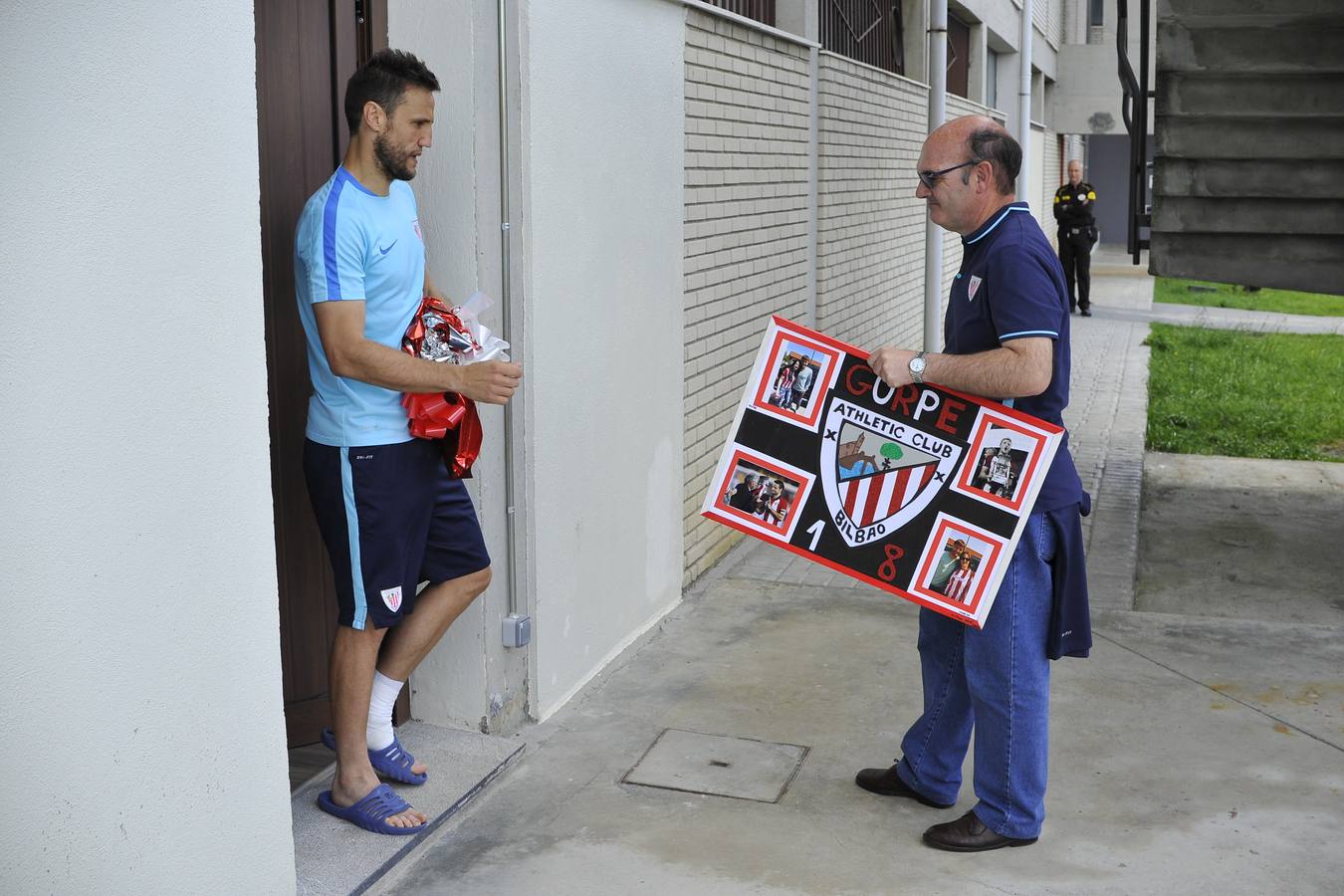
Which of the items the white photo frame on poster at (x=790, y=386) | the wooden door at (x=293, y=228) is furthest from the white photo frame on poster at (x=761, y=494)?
the wooden door at (x=293, y=228)

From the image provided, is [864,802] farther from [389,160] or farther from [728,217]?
[728,217]

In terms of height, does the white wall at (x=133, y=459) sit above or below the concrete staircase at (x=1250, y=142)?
below

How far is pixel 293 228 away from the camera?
4414 millimetres

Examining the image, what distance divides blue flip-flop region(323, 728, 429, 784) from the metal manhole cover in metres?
0.70

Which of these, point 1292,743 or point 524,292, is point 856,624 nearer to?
point 1292,743

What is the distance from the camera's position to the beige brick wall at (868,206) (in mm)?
9492

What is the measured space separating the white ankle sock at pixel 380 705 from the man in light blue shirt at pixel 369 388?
112mm

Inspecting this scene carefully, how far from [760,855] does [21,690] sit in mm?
2147

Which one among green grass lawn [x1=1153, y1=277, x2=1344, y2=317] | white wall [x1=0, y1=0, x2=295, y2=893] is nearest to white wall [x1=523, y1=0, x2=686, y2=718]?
white wall [x1=0, y1=0, x2=295, y2=893]

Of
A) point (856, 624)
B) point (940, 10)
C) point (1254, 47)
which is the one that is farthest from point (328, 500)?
point (940, 10)

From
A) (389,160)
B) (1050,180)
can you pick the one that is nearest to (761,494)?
(389,160)

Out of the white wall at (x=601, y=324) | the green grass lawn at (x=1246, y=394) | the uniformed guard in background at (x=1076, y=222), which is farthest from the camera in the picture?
the uniformed guard in background at (x=1076, y=222)

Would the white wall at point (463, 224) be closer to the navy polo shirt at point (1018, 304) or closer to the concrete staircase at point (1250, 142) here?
the navy polo shirt at point (1018, 304)

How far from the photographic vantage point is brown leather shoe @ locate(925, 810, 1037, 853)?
421cm
